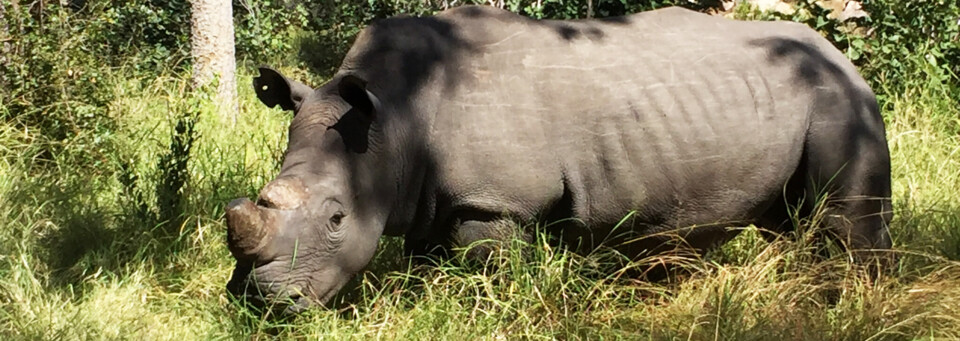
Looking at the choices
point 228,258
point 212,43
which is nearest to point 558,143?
point 228,258

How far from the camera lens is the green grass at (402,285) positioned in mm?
4445

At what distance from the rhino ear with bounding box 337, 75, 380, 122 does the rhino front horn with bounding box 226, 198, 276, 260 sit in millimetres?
583

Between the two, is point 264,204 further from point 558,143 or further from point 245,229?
point 558,143

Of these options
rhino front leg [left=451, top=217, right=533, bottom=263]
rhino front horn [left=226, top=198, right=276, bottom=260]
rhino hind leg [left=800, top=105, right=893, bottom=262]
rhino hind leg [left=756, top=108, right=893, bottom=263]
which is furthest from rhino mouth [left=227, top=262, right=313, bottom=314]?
rhino hind leg [left=800, top=105, right=893, bottom=262]

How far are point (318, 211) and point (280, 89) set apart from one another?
70cm

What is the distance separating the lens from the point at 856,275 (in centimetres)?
500

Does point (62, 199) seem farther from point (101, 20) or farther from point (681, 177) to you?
point (681, 177)

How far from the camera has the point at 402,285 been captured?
4.73 m

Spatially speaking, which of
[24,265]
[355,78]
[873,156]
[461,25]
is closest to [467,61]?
[461,25]

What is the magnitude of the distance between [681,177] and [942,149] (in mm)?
3616

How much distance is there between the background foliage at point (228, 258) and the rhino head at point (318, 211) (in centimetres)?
17

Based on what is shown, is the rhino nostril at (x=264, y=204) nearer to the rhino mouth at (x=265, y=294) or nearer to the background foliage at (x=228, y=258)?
the rhino mouth at (x=265, y=294)

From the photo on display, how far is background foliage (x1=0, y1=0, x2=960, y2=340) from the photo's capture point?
4500 mm

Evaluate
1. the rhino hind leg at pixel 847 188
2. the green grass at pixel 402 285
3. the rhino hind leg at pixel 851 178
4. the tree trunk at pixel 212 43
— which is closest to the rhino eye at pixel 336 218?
the green grass at pixel 402 285
